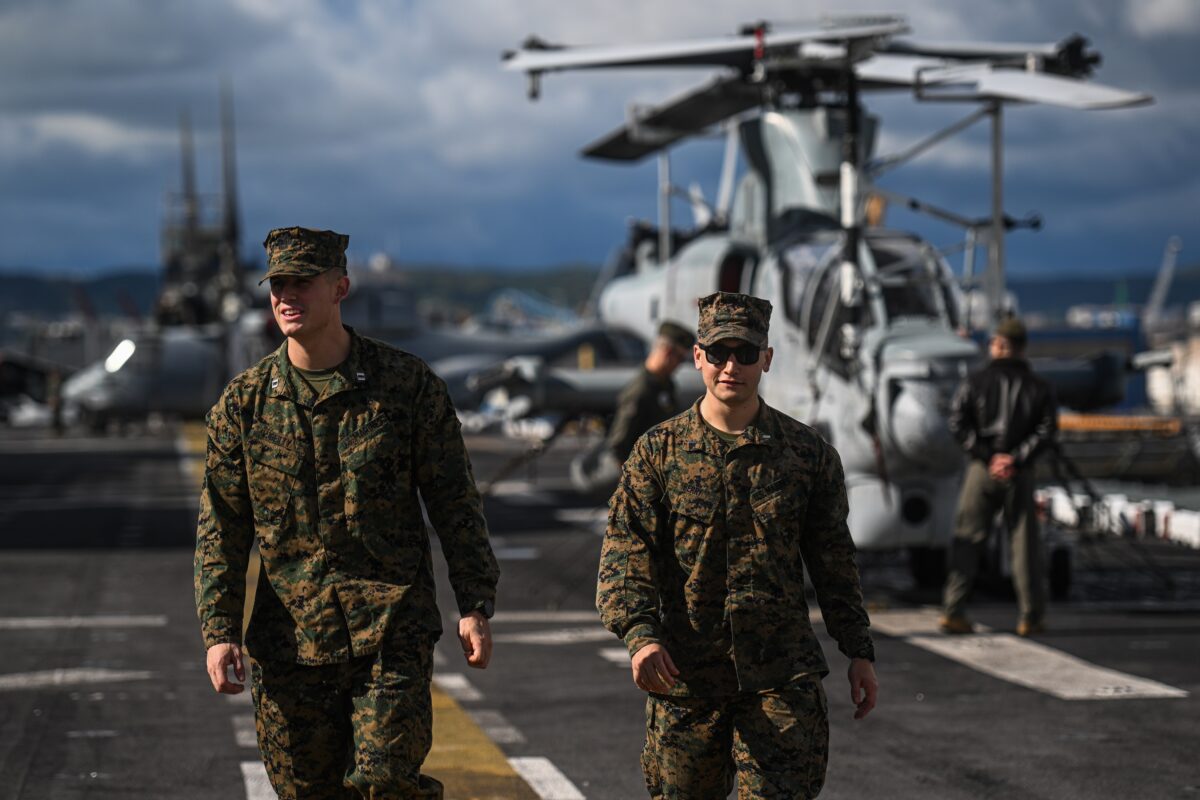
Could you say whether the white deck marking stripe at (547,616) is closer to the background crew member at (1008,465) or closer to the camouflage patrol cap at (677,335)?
the camouflage patrol cap at (677,335)

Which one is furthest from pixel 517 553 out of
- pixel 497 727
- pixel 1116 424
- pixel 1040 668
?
pixel 1116 424

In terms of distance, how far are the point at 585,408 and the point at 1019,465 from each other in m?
6.79

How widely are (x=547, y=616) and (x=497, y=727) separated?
14.2ft

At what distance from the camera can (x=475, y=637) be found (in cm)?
471

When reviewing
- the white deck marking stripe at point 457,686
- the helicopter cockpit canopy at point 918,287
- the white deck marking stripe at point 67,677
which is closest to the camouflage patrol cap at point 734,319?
the white deck marking stripe at point 457,686

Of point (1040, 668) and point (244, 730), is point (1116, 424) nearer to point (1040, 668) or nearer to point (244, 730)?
point (1040, 668)

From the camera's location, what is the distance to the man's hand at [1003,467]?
432 inches

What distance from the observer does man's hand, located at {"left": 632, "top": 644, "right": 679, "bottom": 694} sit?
4664mm

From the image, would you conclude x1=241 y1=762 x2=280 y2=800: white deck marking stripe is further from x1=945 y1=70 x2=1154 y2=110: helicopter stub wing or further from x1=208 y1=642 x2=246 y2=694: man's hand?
x1=945 y1=70 x2=1154 y2=110: helicopter stub wing

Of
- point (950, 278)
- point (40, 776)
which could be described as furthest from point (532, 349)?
point (40, 776)

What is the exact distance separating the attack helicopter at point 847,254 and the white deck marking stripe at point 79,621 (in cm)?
508

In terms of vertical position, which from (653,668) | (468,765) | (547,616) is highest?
(653,668)

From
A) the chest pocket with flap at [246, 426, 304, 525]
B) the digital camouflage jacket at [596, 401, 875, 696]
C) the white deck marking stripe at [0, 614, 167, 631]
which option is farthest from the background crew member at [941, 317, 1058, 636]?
the chest pocket with flap at [246, 426, 304, 525]

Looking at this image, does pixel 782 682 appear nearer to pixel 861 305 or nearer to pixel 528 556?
pixel 861 305
